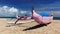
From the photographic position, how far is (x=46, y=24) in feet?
23.1

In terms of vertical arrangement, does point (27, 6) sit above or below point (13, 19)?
above

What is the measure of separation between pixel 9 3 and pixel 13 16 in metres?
0.77

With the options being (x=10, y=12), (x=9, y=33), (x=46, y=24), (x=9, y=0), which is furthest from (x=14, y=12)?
(x=9, y=33)

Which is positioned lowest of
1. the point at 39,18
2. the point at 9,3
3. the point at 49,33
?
the point at 49,33

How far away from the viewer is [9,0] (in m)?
8.55

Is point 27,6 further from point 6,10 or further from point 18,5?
point 6,10

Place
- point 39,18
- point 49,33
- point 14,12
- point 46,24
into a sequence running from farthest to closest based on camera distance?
point 14,12
point 46,24
point 39,18
point 49,33

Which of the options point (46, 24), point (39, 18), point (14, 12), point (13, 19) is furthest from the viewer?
point (13, 19)

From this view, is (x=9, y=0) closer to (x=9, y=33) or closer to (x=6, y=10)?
(x=6, y=10)

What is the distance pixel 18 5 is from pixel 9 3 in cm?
52

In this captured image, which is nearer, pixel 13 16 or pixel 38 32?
pixel 38 32

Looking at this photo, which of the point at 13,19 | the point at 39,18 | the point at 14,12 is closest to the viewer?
the point at 39,18

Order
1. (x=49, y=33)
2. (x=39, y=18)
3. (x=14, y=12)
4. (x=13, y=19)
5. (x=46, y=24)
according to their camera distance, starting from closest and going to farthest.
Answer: (x=49, y=33) < (x=39, y=18) < (x=46, y=24) < (x=14, y=12) < (x=13, y=19)

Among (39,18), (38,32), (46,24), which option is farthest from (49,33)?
(46,24)
